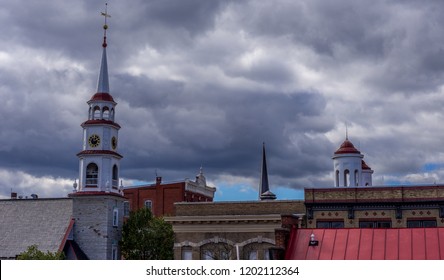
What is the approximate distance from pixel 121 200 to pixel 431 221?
28955 mm

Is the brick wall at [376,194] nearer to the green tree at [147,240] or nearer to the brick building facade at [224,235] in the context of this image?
the brick building facade at [224,235]

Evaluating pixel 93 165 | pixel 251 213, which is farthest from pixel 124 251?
pixel 251 213

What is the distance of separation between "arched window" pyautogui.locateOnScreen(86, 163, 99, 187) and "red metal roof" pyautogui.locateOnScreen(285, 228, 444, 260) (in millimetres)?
34020

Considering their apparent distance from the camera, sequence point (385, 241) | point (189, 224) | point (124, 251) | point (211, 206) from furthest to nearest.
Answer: point (124, 251) → point (211, 206) → point (189, 224) → point (385, 241)

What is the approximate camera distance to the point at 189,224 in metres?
40.3

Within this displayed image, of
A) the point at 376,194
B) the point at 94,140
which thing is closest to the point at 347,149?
the point at 376,194

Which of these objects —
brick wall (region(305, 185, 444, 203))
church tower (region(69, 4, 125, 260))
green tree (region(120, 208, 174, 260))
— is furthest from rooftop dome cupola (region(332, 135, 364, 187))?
church tower (region(69, 4, 125, 260))

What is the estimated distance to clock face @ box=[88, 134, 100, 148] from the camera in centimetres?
5928

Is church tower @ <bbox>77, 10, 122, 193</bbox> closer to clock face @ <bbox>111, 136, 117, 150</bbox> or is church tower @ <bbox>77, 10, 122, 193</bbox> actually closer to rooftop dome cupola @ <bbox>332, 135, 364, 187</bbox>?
clock face @ <bbox>111, 136, 117, 150</bbox>

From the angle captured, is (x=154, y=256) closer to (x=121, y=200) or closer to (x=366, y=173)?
(x=121, y=200)

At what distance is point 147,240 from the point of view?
195ft

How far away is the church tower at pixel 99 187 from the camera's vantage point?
57.3 metres

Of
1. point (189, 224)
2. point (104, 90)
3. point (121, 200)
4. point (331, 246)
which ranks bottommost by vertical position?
point (331, 246)

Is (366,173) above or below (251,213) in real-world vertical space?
above
